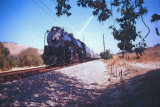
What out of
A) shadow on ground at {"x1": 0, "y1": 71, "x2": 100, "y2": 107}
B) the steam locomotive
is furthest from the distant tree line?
A: shadow on ground at {"x1": 0, "y1": 71, "x2": 100, "y2": 107}

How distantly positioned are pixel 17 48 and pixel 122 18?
8504 cm

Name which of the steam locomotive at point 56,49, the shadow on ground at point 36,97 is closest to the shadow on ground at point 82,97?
the shadow on ground at point 36,97

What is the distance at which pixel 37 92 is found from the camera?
4.30 m

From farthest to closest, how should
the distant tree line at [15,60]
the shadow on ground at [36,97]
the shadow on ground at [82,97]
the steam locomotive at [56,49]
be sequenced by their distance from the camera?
the distant tree line at [15,60]
the steam locomotive at [56,49]
the shadow on ground at [36,97]
the shadow on ground at [82,97]

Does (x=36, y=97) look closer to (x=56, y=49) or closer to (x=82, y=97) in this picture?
(x=82, y=97)

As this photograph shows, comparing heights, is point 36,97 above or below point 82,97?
above

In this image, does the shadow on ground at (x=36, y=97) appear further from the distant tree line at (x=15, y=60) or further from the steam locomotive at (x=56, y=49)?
the distant tree line at (x=15, y=60)

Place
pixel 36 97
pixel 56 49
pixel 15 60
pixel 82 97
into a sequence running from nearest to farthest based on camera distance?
pixel 36 97 < pixel 82 97 < pixel 56 49 < pixel 15 60

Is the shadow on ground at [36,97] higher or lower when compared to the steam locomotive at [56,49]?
lower

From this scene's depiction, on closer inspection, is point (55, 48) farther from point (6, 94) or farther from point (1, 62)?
point (1, 62)

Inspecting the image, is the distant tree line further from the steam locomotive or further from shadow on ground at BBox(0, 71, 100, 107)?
shadow on ground at BBox(0, 71, 100, 107)

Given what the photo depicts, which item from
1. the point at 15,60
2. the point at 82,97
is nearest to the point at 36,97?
the point at 82,97

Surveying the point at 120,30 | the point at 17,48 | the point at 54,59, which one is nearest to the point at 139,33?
the point at 120,30

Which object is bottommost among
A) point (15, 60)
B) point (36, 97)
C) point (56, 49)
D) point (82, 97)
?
point (82, 97)
